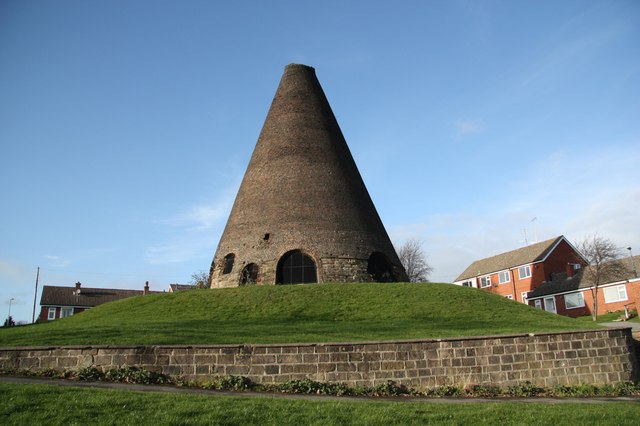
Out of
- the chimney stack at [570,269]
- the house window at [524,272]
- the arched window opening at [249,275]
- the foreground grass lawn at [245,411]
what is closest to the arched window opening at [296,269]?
the arched window opening at [249,275]

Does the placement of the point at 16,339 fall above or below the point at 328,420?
above

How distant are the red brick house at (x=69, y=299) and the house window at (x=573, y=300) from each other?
131ft

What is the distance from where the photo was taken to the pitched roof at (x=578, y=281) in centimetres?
3528

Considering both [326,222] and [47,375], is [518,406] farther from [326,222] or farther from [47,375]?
[326,222]

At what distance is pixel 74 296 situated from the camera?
55344 mm

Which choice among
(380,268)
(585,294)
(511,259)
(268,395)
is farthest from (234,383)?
(511,259)

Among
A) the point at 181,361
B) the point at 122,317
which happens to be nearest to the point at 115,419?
the point at 181,361

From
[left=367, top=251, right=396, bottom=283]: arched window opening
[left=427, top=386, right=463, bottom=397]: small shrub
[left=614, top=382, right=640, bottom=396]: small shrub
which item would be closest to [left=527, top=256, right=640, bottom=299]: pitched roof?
[left=367, top=251, right=396, bottom=283]: arched window opening

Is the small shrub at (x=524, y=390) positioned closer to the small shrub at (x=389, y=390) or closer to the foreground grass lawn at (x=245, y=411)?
the foreground grass lawn at (x=245, y=411)

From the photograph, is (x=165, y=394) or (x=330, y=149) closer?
(x=165, y=394)

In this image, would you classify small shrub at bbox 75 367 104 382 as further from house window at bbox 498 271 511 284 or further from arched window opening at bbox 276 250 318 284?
house window at bbox 498 271 511 284

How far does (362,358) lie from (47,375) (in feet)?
19.8

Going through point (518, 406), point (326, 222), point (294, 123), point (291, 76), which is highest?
point (291, 76)

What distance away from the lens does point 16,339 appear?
12.5 m
